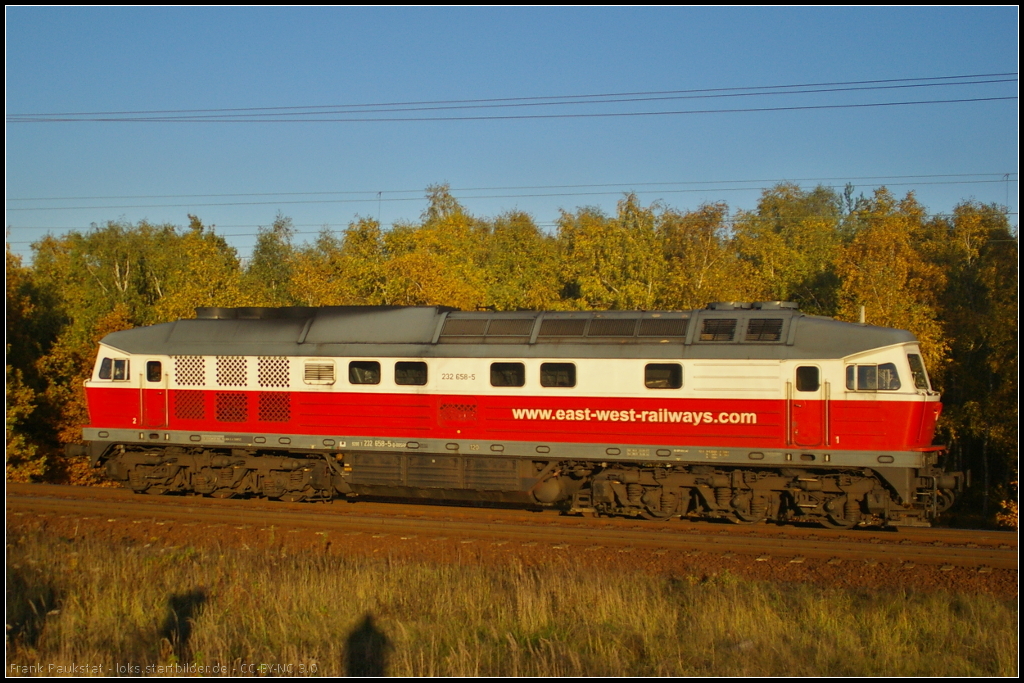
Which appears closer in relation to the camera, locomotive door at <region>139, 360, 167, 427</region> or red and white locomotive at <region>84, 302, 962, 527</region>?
red and white locomotive at <region>84, 302, 962, 527</region>

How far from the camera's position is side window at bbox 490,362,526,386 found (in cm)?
1584

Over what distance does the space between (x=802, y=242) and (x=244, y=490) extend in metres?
46.3

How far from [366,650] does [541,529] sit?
262 inches

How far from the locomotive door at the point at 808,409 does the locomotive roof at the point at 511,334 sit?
38cm

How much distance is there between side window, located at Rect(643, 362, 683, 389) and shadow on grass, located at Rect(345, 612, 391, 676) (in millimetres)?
7327

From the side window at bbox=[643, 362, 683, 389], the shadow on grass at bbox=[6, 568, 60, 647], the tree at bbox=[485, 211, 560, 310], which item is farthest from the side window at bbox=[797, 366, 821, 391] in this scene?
the tree at bbox=[485, 211, 560, 310]

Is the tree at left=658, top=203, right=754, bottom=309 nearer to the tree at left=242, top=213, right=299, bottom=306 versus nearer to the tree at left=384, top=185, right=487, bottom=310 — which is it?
the tree at left=384, top=185, right=487, bottom=310

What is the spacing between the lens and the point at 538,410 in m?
15.7

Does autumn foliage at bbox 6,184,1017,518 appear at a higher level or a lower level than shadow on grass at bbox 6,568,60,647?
higher

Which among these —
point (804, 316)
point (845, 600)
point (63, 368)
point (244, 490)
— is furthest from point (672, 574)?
point (63, 368)

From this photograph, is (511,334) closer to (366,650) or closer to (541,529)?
(541,529)

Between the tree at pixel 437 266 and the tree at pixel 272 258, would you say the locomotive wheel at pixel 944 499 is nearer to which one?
the tree at pixel 437 266

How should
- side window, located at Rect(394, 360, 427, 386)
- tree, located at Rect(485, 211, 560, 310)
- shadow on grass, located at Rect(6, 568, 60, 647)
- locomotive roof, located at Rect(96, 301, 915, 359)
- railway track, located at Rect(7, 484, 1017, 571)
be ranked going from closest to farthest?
shadow on grass, located at Rect(6, 568, 60, 647) < railway track, located at Rect(7, 484, 1017, 571) < locomotive roof, located at Rect(96, 301, 915, 359) < side window, located at Rect(394, 360, 427, 386) < tree, located at Rect(485, 211, 560, 310)

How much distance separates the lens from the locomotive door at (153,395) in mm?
17781
